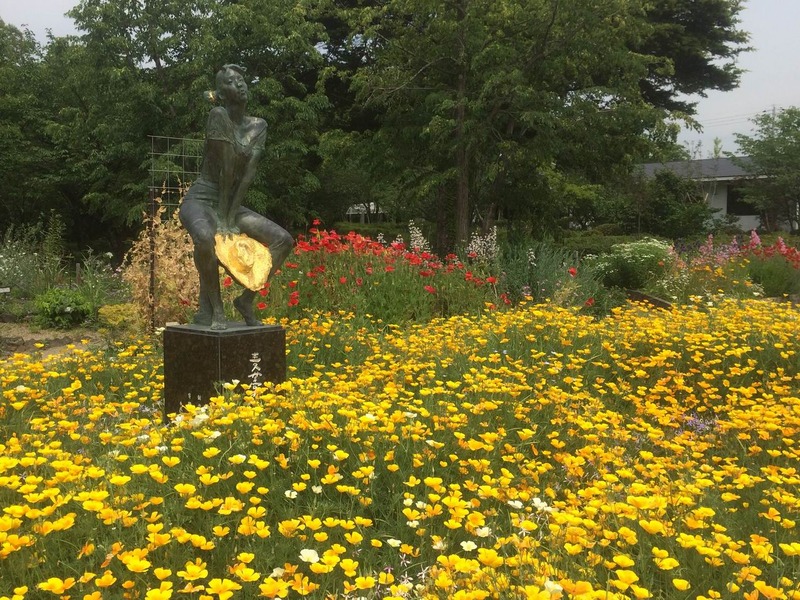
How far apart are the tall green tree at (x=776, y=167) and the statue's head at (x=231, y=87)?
28.7m

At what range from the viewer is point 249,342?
4672mm

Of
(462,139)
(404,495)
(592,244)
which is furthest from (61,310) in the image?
(592,244)

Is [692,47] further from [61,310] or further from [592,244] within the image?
[61,310]

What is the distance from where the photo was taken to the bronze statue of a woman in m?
4.76

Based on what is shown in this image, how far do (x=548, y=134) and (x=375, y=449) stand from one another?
9.84 m

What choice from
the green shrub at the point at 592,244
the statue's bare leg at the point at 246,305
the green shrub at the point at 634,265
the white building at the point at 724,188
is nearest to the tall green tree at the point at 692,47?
the green shrub at the point at 592,244

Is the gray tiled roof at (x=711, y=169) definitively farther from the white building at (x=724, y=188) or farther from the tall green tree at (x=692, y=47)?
the tall green tree at (x=692, y=47)

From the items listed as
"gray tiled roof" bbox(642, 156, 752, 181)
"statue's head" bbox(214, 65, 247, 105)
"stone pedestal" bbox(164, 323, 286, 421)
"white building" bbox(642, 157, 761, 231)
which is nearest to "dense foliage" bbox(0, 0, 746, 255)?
"statue's head" bbox(214, 65, 247, 105)

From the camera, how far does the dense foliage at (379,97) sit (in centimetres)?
1209

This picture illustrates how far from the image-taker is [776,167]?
95.6 feet

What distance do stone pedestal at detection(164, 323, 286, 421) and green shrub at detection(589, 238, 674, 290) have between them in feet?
29.3

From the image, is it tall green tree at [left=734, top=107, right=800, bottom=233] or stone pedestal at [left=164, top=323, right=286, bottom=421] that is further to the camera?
tall green tree at [left=734, top=107, right=800, bottom=233]

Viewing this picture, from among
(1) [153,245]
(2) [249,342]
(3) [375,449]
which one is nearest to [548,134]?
(1) [153,245]

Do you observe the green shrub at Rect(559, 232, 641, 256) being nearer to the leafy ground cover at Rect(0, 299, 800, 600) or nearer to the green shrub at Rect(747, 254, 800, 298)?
the green shrub at Rect(747, 254, 800, 298)
